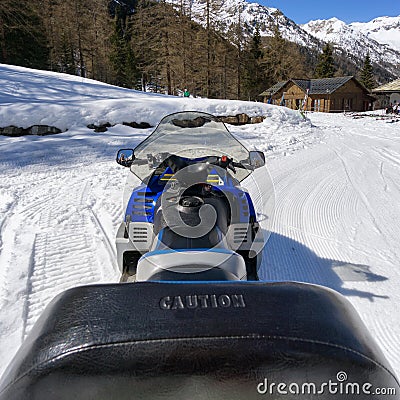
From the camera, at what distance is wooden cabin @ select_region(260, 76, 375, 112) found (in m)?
42.9

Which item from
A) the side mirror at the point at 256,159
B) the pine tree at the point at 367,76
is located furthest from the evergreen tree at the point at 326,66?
the side mirror at the point at 256,159

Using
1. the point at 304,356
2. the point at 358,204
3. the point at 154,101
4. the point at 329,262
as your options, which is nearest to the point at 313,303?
the point at 304,356

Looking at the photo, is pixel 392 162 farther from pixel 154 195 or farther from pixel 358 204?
pixel 154 195

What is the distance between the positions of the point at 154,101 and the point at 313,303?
13922 mm

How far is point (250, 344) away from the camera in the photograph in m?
0.73

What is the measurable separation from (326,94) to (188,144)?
44163mm

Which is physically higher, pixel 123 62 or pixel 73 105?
pixel 123 62

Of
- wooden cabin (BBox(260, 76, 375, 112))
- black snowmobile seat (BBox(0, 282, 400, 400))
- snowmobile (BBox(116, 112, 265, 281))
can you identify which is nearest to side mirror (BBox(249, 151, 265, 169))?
snowmobile (BBox(116, 112, 265, 281))

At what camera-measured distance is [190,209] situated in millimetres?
2059

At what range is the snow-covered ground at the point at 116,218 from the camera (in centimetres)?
286

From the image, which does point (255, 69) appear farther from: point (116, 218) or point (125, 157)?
point (125, 157)

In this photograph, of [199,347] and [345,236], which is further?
[345,236]

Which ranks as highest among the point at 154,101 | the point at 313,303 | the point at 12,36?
the point at 12,36

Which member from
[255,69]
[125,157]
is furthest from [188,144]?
[255,69]
